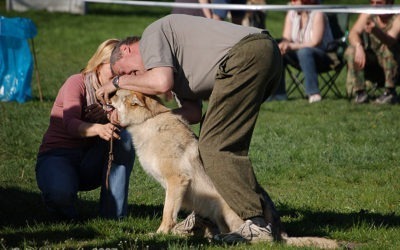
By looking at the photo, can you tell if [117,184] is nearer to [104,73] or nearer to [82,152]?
[82,152]

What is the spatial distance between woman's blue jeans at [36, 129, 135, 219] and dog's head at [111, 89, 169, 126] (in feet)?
0.55

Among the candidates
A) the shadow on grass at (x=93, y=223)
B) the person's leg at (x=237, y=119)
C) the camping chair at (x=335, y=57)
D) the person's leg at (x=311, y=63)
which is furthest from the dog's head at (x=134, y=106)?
the camping chair at (x=335, y=57)

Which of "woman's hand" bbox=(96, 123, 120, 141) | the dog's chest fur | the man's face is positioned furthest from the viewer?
"woman's hand" bbox=(96, 123, 120, 141)

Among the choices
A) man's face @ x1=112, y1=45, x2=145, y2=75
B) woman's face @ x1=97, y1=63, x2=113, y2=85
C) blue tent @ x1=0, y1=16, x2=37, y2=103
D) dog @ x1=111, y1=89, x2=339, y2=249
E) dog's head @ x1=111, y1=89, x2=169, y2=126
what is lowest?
blue tent @ x1=0, y1=16, x2=37, y2=103

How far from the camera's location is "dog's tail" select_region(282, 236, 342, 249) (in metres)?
5.15

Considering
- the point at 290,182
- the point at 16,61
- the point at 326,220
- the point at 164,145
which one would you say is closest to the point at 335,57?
the point at 16,61

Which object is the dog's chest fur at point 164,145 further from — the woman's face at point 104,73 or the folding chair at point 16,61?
the folding chair at point 16,61

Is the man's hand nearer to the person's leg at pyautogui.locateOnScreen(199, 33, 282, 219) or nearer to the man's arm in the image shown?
the person's leg at pyautogui.locateOnScreen(199, 33, 282, 219)

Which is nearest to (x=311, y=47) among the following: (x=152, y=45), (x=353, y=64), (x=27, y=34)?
(x=353, y=64)

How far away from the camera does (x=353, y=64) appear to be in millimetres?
12500

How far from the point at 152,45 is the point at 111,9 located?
23.2 metres

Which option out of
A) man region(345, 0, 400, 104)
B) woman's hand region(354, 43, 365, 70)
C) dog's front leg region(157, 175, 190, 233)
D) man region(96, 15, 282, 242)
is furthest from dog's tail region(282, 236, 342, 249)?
woman's hand region(354, 43, 365, 70)

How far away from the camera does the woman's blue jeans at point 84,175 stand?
5777mm

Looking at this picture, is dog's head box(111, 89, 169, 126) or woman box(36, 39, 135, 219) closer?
dog's head box(111, 89, 169, 126)
